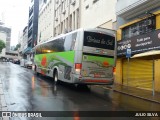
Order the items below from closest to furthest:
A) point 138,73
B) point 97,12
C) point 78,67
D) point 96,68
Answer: point 78,67, point 96,68, point 138,73, point 97,12

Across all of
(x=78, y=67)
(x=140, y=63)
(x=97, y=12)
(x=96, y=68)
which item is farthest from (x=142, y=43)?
(x=97, y=12)

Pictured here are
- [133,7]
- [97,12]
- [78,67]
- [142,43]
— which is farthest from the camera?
[97,12]

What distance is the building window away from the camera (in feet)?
60.9

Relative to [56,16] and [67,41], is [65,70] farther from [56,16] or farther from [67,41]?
[56,16]

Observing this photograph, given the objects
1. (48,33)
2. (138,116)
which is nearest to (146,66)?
(138,116)

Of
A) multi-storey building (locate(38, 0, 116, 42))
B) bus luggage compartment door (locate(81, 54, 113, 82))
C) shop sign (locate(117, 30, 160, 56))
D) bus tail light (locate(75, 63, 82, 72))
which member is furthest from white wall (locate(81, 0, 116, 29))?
bus tail light (locate(75, 63, 82, 72))

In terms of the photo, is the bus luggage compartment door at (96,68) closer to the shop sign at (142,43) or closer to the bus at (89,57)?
the bus at (89,57)

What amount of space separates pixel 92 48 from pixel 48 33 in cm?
4002

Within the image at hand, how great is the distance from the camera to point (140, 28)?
20.0 m

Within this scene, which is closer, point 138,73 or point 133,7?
point 133,7

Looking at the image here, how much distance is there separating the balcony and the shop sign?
207 centimetres

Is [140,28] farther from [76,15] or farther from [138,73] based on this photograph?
[76,15]

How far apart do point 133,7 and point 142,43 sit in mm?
2939

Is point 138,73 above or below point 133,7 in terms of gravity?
below
